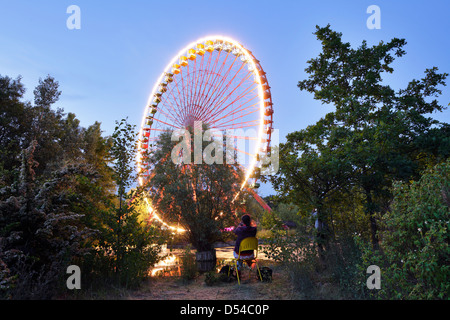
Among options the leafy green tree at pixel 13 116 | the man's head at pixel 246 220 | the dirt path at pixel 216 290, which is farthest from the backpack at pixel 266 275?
the leafy green tree at pixel 13 116

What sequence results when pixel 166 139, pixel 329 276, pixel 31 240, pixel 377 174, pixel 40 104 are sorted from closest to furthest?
pixel 31 240 < pixel 329 276 < pixel 377 174 < pixel 166 139 < pixel 40 104

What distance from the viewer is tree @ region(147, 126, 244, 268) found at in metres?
7.54

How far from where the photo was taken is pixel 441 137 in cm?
711

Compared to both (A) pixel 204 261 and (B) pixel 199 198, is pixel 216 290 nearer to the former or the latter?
(A) pixel 204 261

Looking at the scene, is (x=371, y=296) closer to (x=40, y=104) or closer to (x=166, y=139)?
(x=166, y=139)

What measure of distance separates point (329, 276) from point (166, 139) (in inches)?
313

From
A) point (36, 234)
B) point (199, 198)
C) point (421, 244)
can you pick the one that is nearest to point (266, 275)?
point (199, 198)

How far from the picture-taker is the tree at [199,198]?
297 inches

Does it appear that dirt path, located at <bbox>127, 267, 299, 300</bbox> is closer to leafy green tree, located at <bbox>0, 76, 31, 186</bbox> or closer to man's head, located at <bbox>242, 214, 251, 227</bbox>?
man's head, located at <bbox>242, 214, 251, 227</bbox>

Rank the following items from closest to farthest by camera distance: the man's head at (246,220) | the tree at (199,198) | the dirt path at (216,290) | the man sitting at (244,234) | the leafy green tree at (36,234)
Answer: the leafy green tree at (36,234) < the dirt path at (216,290) < the man sitting at (244,234) < the man's head at (246,220) < the tree at (199,198)

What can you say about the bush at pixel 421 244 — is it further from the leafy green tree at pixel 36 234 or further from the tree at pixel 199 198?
the leafy green tree at pixel 36 234

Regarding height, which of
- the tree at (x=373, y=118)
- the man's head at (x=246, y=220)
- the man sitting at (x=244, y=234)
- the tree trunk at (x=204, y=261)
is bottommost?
the tree trunk at (x=204, y=261)
